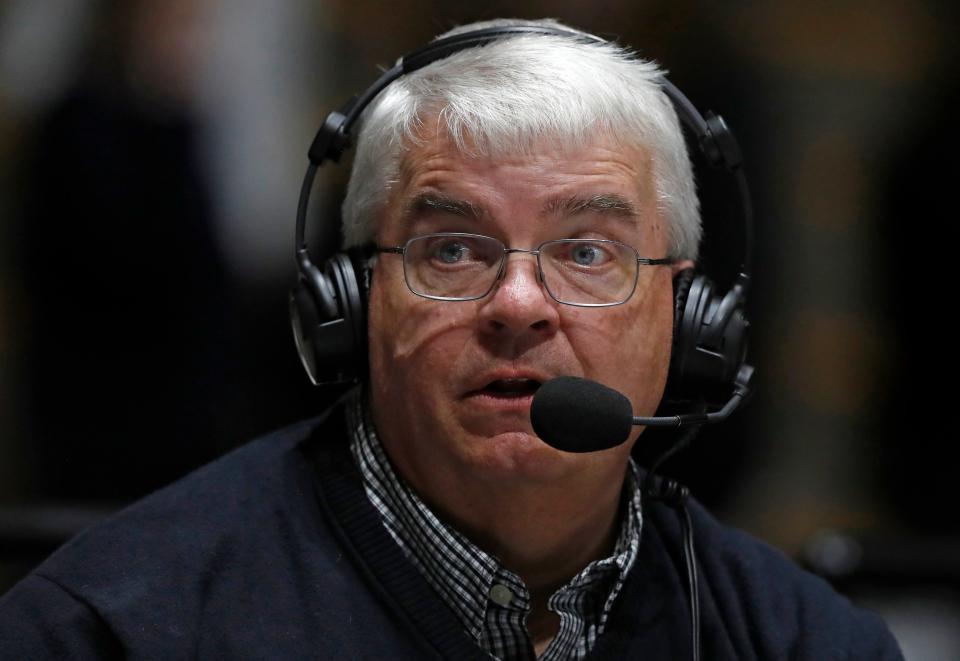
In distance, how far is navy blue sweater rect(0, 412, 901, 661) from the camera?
132 cm

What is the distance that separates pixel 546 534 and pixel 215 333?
3.65ft

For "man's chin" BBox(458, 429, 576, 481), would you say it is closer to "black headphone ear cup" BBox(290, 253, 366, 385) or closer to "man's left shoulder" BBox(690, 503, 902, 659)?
"black headphone ear cup" BBox(290, 253, 366, 385)

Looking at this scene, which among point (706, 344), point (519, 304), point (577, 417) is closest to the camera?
point (577, 417)

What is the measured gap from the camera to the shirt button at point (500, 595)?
1450mm

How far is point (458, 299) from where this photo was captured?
1432mm

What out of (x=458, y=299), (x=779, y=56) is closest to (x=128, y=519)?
(x=458, y=299)

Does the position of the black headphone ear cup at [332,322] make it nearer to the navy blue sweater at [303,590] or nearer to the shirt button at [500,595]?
the navy blue sweater at [303,590]

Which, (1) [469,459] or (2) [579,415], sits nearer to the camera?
(2) [579,415]

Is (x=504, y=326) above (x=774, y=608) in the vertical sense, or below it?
above

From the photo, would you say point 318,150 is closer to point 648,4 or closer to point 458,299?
point 458,299

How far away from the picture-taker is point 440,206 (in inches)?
57.1

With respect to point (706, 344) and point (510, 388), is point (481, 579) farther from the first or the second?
point (706, 344)

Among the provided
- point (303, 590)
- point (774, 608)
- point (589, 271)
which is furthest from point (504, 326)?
point (774, 608)

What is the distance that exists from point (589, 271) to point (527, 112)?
203 mm
